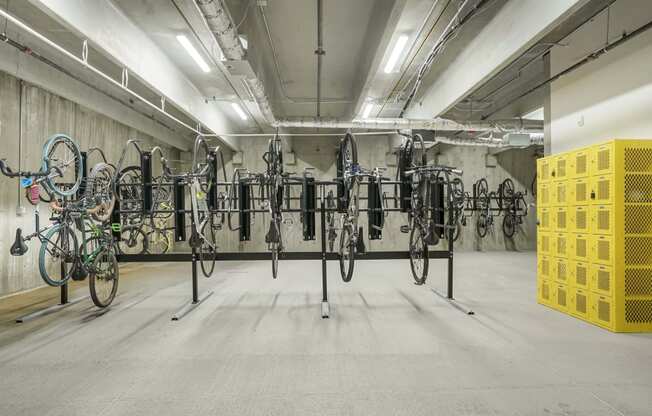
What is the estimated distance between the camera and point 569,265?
3.63 metres

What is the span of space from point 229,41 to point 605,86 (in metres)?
4.72

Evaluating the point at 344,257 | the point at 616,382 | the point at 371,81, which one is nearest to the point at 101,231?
the point at 344,257

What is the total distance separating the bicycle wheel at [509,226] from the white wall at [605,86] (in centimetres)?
592

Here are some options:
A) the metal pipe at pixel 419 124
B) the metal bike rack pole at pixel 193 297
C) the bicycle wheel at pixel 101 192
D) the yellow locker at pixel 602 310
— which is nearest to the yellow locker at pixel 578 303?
the yellow locker at pixel 602 310

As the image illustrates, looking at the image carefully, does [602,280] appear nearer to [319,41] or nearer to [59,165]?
[319,41]

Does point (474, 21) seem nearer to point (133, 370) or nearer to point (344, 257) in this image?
point (344, 257)

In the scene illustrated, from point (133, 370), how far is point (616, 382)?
3535mm

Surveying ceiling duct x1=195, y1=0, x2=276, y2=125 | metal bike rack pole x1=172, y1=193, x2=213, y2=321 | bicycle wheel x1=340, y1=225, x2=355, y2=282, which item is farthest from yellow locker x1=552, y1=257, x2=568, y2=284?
ceiling duct x1=195, y1=0, x2=276, y2=125

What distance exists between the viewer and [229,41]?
368 centimetres

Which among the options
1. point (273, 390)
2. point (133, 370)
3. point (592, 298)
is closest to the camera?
point (273, 390)

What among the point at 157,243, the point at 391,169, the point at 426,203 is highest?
the point at 391,169

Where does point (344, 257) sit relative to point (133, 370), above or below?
above

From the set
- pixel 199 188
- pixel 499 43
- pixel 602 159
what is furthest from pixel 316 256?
pixel 499 43

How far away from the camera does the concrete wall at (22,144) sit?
4539 mm
